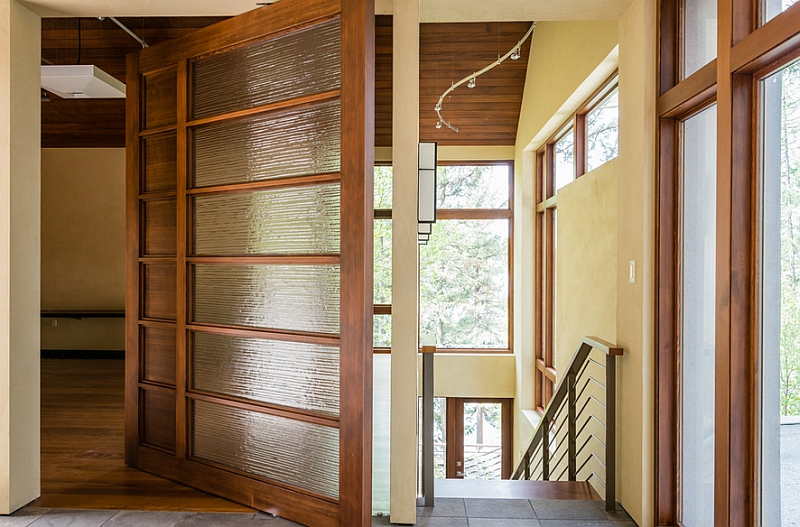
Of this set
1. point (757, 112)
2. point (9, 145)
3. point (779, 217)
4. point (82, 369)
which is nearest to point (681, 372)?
point (779, 217)

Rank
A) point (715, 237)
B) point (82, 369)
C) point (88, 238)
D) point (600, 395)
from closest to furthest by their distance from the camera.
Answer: point (715, 237), point (600, 395), point (82, 369), point (88, 238)

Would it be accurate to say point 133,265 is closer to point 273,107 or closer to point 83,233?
point 273,107

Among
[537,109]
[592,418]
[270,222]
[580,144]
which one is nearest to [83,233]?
[537,109]

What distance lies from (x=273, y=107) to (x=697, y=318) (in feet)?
6.93

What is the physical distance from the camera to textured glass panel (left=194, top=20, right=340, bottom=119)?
8.91 ft

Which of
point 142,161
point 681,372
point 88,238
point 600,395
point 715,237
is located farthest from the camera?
point 88,238

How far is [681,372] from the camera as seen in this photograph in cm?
277

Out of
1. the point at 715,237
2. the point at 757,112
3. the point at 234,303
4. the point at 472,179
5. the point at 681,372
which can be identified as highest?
the point at 472,179

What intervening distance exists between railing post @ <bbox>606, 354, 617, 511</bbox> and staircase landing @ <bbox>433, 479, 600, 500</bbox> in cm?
22

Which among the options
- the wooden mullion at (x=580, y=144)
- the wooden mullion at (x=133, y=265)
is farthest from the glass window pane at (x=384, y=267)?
the wooden mullion at (x=580, y=144)

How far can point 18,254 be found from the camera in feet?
9.65

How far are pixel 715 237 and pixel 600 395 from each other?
6.82 ft

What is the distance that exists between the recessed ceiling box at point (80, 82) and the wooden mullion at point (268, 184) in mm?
1794

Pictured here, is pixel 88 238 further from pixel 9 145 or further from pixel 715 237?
pixel 715 237
